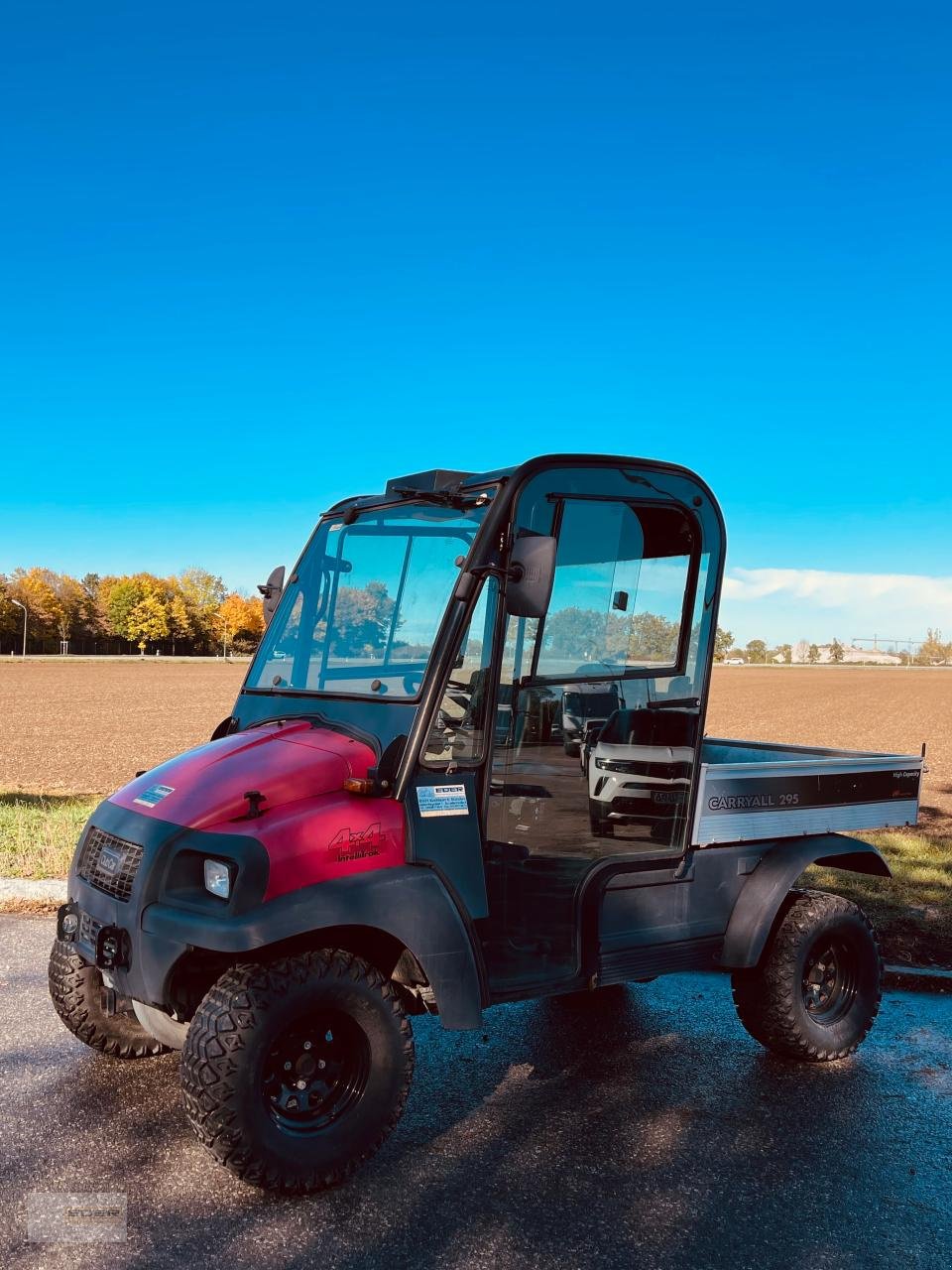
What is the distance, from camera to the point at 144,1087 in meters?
4.25

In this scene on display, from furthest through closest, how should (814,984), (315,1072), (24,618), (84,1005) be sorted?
1. (24,618)
2. (814,984)
3. (84,1005)
4. (315,1072)

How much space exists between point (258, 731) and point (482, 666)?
3.19 feet

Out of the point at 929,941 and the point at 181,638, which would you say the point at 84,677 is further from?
the point at 181,638

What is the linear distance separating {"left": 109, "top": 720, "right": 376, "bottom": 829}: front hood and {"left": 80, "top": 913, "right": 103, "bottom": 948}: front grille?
408mm

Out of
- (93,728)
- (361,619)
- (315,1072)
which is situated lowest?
(93,728)

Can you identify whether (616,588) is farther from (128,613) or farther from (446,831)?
(128,613)

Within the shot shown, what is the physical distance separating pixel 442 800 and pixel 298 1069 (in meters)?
1.03

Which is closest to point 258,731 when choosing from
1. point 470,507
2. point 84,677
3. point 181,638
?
point 470,507

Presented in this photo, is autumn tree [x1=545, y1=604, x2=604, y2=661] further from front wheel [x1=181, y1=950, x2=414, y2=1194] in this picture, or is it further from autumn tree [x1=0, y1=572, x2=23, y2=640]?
autumn tree [x1=0, y1=572, x2=23, y2=640]

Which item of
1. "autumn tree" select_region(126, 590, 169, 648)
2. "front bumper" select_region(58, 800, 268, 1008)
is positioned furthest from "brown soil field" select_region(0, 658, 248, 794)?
"autumn tree" select_region(126, 590, 169, 648)

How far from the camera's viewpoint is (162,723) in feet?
88.0

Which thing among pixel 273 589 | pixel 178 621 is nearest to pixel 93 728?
pixel 273 589

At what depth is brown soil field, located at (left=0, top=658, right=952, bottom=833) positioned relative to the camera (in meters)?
15.8

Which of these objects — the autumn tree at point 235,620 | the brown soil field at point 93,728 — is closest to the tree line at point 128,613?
the autumn tree at point 235,620
